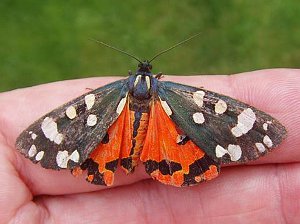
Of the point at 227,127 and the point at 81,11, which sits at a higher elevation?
the point at 81,11

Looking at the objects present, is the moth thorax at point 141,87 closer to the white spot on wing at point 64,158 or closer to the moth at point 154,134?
the moth at point 154,134

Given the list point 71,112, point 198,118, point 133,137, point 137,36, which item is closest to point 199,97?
point 198,118

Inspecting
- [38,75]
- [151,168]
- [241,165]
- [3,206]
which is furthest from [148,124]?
[38,75]

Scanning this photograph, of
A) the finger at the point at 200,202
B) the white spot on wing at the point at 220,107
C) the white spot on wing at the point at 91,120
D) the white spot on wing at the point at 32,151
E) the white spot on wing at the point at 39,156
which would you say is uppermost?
the white spot on wing at the point at 91,120

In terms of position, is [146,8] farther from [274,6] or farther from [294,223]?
[294,223]

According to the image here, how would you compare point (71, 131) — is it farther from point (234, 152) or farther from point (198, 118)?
point (234, 152)

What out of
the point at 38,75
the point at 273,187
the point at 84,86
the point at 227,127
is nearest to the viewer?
the point at 227,127

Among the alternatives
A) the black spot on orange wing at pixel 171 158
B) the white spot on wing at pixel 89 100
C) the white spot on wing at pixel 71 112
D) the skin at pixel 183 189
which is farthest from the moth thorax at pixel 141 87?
the skin at pixel 183 189

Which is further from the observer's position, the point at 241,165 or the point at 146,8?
the point at 146,8
